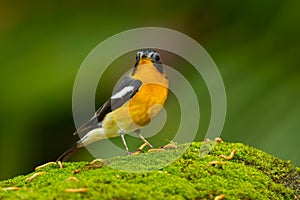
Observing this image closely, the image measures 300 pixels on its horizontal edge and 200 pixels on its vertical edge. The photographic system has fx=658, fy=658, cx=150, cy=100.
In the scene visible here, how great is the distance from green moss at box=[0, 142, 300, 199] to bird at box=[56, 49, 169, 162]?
0.54 meters

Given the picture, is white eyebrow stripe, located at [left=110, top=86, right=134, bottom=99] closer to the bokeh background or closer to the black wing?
the black wing

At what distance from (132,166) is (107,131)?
3.66ft

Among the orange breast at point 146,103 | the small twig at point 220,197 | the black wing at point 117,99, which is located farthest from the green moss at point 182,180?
the black wing at point 117,99

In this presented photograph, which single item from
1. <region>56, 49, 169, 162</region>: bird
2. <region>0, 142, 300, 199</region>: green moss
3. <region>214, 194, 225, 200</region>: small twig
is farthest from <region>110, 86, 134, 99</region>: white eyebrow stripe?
<region>214, 194, 225, 200</region>: small twig

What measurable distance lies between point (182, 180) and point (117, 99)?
1428 millimetres

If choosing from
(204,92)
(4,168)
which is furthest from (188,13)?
(4,168)

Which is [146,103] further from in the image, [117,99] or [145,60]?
[145,60]

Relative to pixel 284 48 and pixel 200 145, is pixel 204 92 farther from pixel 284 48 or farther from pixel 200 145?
pixel 200 145

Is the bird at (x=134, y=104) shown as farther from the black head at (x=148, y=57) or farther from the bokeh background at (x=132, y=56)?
the bokeh background at (x=132, y=56)

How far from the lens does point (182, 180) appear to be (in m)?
3.04

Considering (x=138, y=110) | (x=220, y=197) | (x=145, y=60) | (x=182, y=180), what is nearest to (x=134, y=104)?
(x=138, y=110)

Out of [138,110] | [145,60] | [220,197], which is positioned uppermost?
[145,60]

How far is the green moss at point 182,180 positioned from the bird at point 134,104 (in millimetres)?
539

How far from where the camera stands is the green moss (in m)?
2.78
